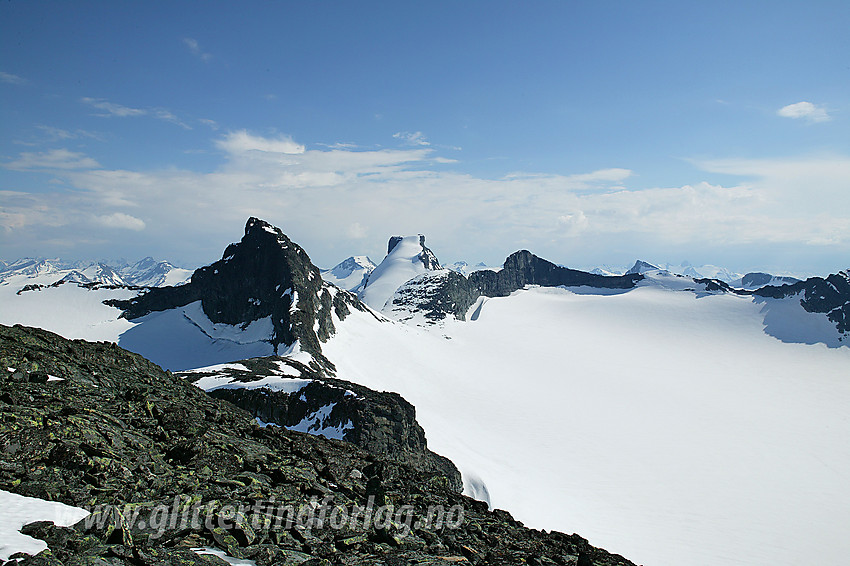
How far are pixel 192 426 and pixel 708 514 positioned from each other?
44995 mm

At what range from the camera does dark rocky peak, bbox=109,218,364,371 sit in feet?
244

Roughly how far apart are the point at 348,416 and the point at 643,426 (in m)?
46.1

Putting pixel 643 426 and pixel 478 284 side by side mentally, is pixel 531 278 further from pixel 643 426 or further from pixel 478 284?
pixel 643 426

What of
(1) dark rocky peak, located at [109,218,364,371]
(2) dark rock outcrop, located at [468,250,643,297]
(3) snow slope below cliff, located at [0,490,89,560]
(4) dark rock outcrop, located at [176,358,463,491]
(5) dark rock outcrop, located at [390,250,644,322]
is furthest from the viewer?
(2) dark rock outcrop, located at [468,250,643,297]

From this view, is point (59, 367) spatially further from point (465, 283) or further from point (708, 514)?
point (465, 283)

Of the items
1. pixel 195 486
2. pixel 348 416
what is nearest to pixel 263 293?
pixel 348 416

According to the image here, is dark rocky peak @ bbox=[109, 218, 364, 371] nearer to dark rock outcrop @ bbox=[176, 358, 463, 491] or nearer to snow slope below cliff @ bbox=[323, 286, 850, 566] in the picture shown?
snow slope below cliff @ bbox=[323, 286, 850, 566]

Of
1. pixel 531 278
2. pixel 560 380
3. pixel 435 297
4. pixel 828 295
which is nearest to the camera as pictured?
pixel 560 380

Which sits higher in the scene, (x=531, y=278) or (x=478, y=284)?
(x=531, y=278)

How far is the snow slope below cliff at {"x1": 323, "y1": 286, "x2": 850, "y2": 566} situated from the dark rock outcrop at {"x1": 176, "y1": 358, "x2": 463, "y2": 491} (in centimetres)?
555

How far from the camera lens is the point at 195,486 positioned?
13.4 m

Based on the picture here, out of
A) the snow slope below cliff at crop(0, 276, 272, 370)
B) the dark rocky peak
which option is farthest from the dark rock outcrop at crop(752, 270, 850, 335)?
the snow slope below cliff at crop(0, 276, 272, 370)

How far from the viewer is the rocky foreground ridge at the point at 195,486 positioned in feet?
36.2

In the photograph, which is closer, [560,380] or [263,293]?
[263,293]
